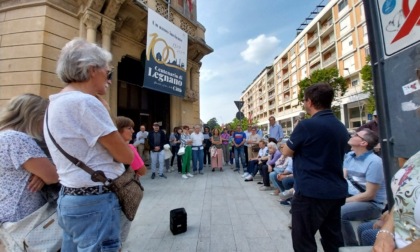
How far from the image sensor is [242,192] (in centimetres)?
583

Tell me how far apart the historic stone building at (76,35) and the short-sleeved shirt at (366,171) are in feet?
24.4

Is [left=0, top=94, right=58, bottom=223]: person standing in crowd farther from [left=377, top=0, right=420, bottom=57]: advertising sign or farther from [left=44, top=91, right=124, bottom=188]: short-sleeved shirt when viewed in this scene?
[left=377, top=0, right=420, bottom=57]: advertising sign

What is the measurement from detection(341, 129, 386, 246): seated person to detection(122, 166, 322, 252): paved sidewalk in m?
0.84

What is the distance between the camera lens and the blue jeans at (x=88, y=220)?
→ 1.16 m

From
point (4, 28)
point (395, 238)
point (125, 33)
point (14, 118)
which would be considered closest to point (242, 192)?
point (395, 238)

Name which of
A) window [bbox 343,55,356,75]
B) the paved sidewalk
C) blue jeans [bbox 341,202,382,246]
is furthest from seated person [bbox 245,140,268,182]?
A: window [bbox 343,55,356,75]

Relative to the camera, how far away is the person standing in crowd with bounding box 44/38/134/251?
1148mm

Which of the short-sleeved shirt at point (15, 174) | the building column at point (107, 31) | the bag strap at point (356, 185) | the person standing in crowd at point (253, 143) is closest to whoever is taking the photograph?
the short-sleeved shirt at point (15, 174)

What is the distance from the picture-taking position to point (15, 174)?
1461 mm

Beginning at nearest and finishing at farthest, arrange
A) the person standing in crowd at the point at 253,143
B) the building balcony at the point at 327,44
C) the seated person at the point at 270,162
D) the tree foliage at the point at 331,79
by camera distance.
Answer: the seated person at the point at 270,162 < the person standing in crowd at the point at 253,143 < the tree foliage at the point at 331,79 < the building balcony at the point at 327,44

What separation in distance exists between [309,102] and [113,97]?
25.8ft

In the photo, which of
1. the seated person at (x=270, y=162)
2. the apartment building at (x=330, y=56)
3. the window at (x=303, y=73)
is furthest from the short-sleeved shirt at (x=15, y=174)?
the window at (x=303, y=73)

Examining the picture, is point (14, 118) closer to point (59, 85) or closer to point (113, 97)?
point (59, 85)

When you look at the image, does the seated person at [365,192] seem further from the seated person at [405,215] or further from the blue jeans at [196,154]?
the blue jeans at [196,154]
